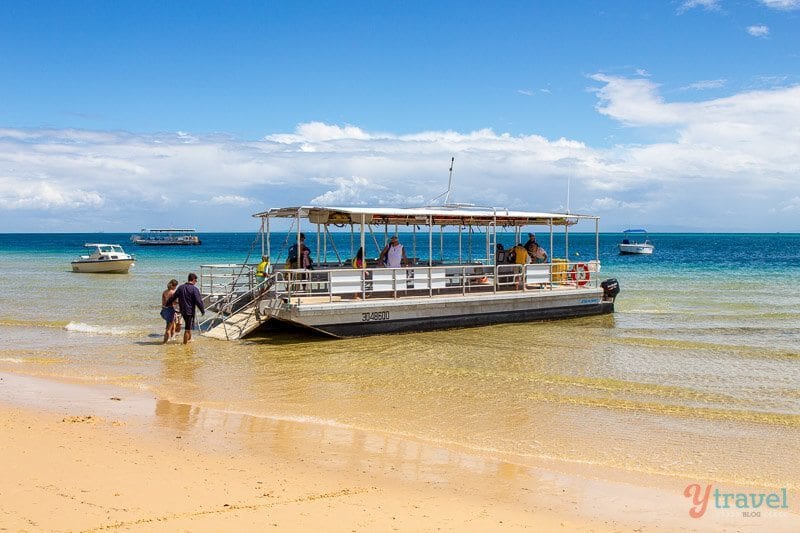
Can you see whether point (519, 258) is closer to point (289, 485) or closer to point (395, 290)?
Result: point (395, 290)

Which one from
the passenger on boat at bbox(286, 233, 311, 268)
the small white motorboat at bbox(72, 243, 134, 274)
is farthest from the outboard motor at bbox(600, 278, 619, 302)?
the small white motorboat at bbox(72, 243, 134, 274)

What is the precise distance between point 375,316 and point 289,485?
411 inches

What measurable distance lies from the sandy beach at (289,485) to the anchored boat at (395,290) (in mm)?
7462

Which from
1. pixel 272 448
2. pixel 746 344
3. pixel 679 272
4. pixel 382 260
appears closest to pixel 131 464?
pixel 272 448

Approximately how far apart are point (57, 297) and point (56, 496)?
85.0 feet

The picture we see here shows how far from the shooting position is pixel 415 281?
60.7 ft

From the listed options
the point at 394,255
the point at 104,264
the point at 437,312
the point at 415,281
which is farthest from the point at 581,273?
the point at 104,264

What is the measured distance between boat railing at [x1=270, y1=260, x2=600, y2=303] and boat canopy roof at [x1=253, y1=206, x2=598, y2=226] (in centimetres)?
150

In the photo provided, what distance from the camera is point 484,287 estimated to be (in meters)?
21.0

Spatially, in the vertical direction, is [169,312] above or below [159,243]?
below

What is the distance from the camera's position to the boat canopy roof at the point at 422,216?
665 inches

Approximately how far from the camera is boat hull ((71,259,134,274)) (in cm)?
4553

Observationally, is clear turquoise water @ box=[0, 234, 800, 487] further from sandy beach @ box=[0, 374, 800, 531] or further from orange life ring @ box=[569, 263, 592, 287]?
orange life ring @ box=[569, 263, 592, 287]

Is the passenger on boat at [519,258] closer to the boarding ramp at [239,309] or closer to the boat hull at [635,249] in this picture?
the boarding ramp at [239,309]
